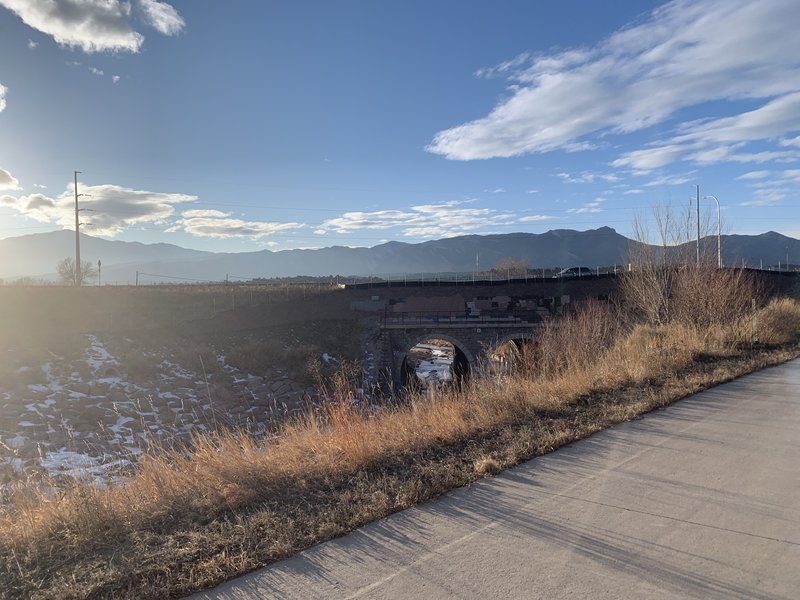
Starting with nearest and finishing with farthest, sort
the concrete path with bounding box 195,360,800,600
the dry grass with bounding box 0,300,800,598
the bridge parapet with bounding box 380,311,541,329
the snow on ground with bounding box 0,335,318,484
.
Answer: the concrete path with bounding box 195,360,800,600, the dry grass with bounding box 0,300,800,598, the snow on ground with bounding box 0,335,318,484, the bridge parapet with bounding box 380,311,541,329

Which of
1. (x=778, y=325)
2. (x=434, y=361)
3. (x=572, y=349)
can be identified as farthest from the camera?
(x=434, y=361)

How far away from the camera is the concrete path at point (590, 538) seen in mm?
2906

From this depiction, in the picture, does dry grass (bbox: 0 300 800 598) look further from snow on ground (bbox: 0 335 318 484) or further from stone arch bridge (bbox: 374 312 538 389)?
stone arch bridge (bbox: 374 312 538 389)

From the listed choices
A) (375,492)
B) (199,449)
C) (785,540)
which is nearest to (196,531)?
(375,492)

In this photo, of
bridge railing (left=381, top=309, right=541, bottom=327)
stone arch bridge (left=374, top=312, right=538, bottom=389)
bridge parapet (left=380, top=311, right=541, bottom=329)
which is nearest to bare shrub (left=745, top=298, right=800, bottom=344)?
stone arch bridge (left=374, top=312, right=538, bottom=389)

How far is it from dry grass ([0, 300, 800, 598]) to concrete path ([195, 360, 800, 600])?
0.92 ft

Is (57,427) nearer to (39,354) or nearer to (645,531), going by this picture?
(39,354)

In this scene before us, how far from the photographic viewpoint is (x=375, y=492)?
14.2 feet

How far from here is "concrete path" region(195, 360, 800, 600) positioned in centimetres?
291

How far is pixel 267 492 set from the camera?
443 centimetres

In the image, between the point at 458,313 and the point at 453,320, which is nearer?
the point at 453,320

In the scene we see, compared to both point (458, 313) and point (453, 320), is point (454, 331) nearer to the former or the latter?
point (453, 320)

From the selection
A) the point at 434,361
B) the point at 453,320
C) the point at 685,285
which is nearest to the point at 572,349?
the point at 685,285

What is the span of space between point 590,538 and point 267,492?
2.66 meters
